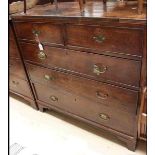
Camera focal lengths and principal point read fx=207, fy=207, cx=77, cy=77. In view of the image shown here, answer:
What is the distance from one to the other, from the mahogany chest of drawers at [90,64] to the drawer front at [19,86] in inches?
6.3

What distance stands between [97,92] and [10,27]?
806 mm

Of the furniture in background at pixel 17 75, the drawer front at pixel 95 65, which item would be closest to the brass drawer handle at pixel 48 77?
the drawer front at pixel 95 65

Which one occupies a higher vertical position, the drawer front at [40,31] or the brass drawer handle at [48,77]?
the drawer front at [40,31]

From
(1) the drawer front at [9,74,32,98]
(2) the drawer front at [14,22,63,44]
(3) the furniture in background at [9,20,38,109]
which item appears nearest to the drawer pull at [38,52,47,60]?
(2) the drawer front at [14,22,63,44]

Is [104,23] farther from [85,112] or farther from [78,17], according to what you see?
[85,112]

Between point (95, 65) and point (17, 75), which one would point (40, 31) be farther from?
point (17, 75)

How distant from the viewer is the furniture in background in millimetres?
1637

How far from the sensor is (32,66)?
63.7 inches

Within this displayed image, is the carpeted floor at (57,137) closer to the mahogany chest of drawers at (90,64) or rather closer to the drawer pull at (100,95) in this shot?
the mahogany chest of drawers at (90,64)

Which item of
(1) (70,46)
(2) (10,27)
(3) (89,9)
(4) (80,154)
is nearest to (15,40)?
(2) (10,27)

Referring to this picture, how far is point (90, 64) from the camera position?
124 centimetres

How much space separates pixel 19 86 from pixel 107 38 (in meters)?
1.11

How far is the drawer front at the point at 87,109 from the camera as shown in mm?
1322

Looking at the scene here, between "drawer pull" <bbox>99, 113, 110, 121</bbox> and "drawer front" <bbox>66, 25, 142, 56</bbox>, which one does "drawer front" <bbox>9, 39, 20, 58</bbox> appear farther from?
"drawer pull" <bbox>99, 113, 110, 121</bbox>
